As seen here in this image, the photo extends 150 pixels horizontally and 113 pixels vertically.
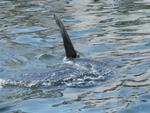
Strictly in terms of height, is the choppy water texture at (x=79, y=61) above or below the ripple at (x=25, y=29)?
above

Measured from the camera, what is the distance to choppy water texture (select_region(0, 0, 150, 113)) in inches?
265

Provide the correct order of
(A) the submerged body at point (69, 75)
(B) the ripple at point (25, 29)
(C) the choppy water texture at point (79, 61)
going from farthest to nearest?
(B) the ripple at point (25, 29), (A) the submerged body at point (69, 75), (C) the choppy water texture at point (79, 61)

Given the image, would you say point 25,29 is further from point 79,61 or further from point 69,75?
point 69,75

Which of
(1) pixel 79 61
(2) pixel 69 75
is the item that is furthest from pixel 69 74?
(1) pixel 79 61

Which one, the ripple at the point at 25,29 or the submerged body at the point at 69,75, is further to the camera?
the ripple at the point at 25,29

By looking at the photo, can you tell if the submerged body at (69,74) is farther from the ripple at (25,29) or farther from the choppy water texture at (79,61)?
the ripple at (25,29)

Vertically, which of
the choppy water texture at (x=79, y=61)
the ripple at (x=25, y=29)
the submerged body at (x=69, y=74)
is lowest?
the ripple at (x=25, y=29)

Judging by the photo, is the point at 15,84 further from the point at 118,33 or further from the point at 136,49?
the point at 118,33

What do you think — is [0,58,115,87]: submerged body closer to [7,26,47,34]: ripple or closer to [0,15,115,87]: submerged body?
[0,15,115,87]: submerged body

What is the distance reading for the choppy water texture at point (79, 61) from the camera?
22.0 feet

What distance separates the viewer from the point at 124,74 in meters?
7.79

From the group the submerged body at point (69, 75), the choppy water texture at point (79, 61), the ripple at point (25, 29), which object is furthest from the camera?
the ripple at point (25, 29)

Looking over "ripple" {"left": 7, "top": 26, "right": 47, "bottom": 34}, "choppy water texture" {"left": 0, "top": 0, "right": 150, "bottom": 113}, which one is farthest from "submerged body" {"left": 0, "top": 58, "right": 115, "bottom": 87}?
"ripple" {"left": 7, "top": 26, "right": 47, "bottom": 34}

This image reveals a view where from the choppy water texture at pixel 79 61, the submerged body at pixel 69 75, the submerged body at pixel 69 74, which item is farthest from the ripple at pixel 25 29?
the submerged body at pixel 69 75
